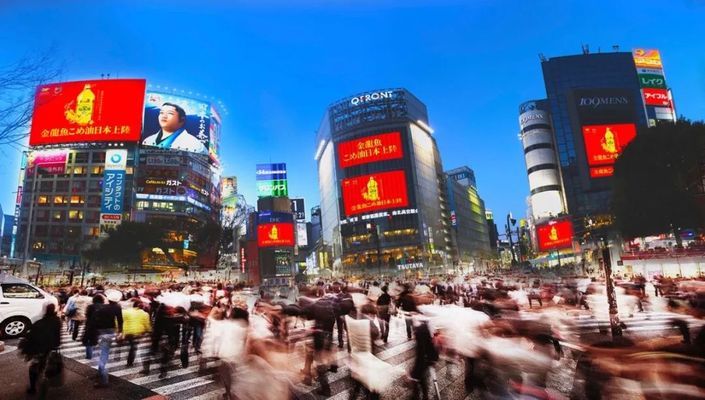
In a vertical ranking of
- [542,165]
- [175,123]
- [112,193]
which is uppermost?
[175,123]

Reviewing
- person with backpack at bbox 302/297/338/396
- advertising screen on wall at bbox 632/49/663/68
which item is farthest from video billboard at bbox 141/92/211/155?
advertising screen on wall at bbox 632/49/663/68

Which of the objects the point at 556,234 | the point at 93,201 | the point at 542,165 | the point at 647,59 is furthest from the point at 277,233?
the point at 647,59

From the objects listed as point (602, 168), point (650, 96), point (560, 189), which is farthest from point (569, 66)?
point (602, 168)

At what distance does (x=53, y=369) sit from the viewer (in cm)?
774

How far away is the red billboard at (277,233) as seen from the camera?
257 feet

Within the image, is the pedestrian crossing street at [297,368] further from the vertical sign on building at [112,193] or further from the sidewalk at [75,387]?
the vertical sign on building at [112,193]

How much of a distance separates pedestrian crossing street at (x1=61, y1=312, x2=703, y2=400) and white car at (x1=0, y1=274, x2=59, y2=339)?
164 centimetres

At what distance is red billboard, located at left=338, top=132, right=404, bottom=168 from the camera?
295ft

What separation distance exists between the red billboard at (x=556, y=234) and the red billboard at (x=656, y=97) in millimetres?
39925

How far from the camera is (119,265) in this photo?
67.4 m

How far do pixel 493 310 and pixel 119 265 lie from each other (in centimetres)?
7171

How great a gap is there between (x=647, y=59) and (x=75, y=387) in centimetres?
13135

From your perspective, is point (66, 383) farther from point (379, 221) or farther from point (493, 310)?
point (379, 221)

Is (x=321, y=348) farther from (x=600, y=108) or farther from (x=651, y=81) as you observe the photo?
(x=651, y=81)
